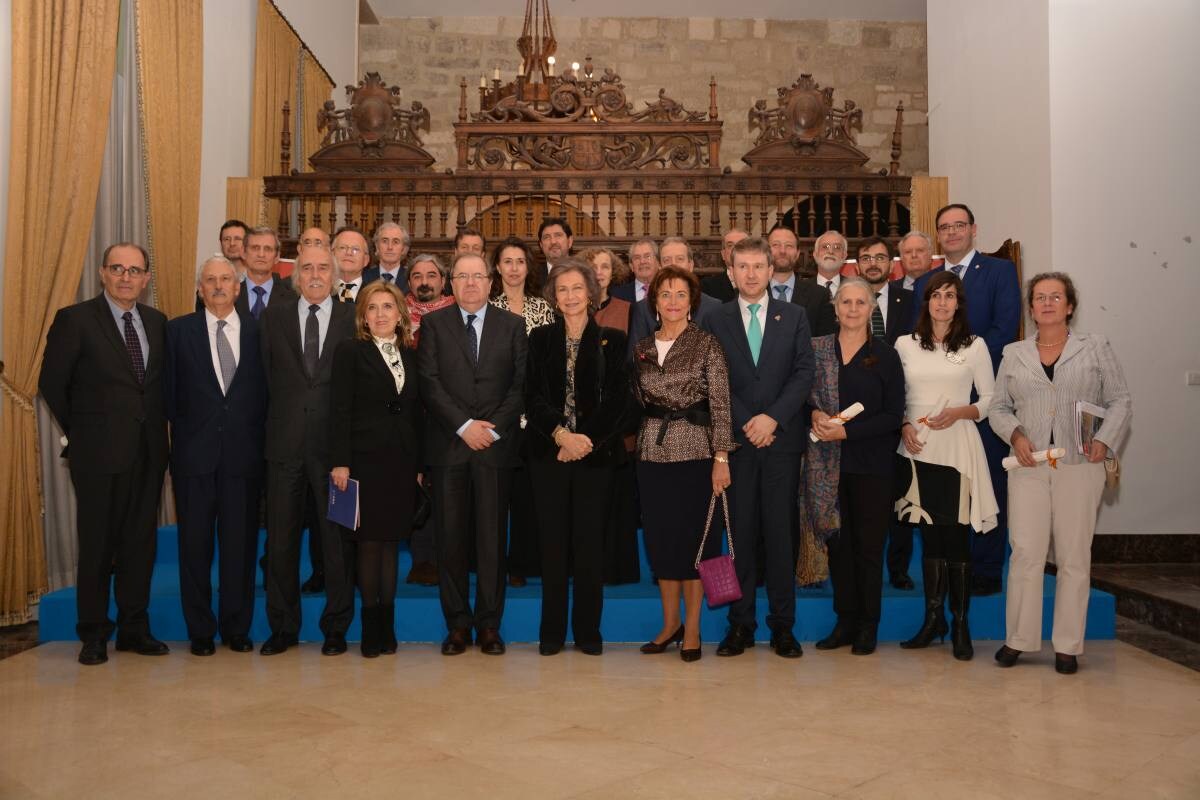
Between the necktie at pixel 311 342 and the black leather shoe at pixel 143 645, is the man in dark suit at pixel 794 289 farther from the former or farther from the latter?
the black leather shoe at pixel 143 645

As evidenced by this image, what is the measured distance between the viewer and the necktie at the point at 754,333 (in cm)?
391

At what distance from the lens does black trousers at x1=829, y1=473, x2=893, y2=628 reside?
3.88 metres

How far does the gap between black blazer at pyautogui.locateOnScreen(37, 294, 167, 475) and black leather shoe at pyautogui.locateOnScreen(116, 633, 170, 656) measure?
0.69 m

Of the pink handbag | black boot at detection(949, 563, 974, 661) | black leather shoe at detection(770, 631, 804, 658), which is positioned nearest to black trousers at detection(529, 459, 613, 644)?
the pink handbag

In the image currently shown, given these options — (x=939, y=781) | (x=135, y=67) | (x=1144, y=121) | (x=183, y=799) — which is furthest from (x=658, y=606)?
(x=135, y=67)

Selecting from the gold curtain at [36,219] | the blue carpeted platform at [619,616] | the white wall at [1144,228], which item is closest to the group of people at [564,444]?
the blue carpeted platform at [619,616]

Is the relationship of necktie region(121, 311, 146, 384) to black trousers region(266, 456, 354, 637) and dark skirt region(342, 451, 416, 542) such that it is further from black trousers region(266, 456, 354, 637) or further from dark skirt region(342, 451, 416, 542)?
dark skirt region(342, 451, 416, 542)

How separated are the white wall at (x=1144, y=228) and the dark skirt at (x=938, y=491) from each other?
2.38m

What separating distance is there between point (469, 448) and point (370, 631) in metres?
0.82

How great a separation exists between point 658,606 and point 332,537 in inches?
53.6

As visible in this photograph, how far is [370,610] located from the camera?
386 centimetres

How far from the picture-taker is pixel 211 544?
398 centimetres

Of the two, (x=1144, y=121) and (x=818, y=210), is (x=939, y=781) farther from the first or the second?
(x=818, y=210)

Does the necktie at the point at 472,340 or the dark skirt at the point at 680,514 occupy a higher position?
the necktie at the point at 472,340
